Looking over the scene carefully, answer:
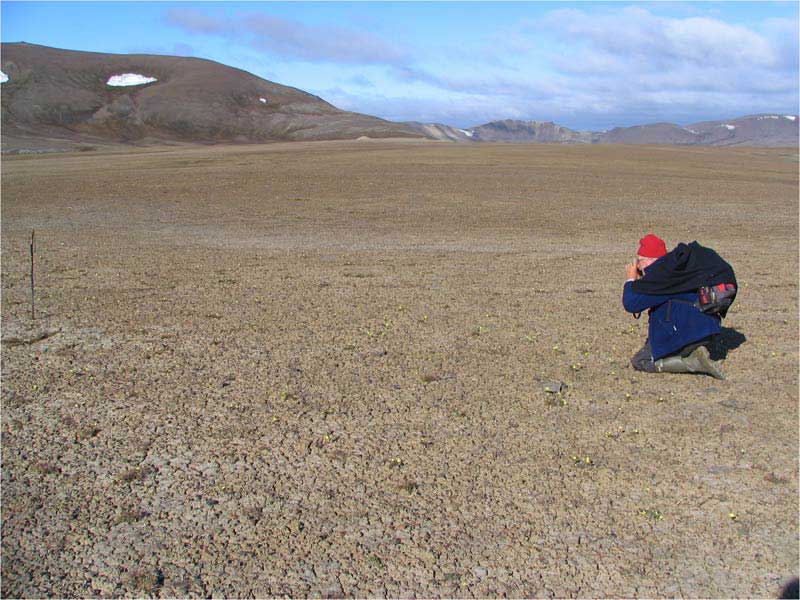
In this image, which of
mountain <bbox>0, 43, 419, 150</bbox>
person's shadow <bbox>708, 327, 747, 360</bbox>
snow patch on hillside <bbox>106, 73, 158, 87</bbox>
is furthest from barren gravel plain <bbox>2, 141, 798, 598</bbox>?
snow patch on hillside <bbox>106, 73, 158, 87</bbox>

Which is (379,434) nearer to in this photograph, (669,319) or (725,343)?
(669,319)

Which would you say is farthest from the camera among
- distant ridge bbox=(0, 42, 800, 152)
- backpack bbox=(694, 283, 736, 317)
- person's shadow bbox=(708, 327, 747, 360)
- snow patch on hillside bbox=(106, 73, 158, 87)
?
snow patch on hillside bbox=(106, 73, 158, 87)

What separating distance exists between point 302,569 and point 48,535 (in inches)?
53.0

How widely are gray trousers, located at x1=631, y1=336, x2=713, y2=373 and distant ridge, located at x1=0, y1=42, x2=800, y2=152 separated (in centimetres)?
9444

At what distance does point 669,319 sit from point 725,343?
5.07ft

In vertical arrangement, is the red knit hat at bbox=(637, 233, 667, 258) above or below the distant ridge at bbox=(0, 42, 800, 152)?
Result: below

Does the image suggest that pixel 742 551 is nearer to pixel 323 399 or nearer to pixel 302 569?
pixel 302 569

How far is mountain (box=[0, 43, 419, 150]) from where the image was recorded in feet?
350

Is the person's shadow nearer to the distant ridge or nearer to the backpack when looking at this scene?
the backpack

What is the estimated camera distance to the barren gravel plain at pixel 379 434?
11.9 feet

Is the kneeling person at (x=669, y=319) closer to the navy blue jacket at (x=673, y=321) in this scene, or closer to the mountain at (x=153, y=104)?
the navy blue jacket at (x=673, y=321)

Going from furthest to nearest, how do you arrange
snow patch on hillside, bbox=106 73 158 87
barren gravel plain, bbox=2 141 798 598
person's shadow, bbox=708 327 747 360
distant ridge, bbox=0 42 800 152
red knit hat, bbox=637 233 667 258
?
snow patch on hillside, bbox=106 73 158 87 → distant ridge, bbox=0 42 800 152 → person's shadow, bbox=708 327 747 360 → red knit hat, bbox=637 233 667 258 → barren gravel plain, bbox=2 141 798 598

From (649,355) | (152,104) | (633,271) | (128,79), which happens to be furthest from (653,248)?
(128,79)

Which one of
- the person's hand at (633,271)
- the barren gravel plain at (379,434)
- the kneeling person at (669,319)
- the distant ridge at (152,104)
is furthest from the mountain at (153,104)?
the kneeling person at (669,319)
